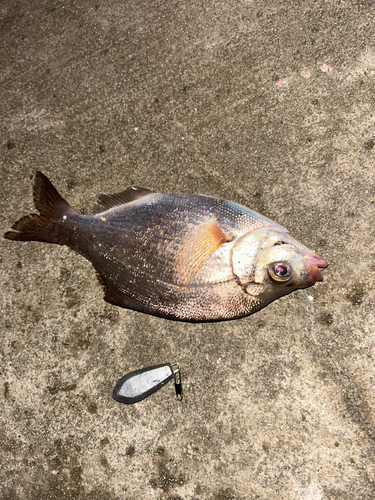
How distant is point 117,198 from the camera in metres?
2.57

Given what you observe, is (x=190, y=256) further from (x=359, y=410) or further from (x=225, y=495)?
(x=225, y=495)

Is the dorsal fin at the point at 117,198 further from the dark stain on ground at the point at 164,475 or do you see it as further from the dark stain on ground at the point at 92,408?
the dark stain on ground at the point at 164,475

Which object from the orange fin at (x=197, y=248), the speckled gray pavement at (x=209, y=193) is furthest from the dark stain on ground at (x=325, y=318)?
the orange fin at (x=197, y=248)

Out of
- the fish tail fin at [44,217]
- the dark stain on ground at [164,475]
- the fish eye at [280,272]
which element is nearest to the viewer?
the fish eye at [280,272]

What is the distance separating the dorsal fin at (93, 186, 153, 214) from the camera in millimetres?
2559

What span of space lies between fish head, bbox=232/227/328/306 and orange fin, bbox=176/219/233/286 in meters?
0.14

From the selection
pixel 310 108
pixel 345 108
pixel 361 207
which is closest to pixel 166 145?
pixel 310 108

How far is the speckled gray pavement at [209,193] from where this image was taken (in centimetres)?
261

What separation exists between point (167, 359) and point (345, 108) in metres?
2.53

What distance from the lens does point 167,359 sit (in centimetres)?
270

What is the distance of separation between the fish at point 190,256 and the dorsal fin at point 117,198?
0.07 metres

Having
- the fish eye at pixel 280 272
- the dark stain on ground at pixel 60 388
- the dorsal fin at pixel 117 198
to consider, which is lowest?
the dark stain on ground at pixel 60 388

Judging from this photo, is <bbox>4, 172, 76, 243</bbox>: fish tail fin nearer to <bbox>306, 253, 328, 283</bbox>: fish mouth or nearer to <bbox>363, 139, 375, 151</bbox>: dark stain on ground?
<bbox>306, 253, 328, 283</bbox>: fish mouth

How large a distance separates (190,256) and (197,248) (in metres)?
0.07
